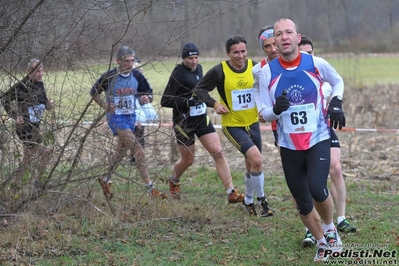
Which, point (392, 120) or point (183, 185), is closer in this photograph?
point (183, 185)

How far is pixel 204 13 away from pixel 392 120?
31.4ft

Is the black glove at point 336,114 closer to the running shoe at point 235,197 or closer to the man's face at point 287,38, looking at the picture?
the man's face at point 287,38

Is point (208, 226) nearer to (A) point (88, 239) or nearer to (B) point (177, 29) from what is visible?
(A) point (88, 239)

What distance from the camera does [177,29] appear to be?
7.46 meters

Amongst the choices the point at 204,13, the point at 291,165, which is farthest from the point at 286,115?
the point at 204,13

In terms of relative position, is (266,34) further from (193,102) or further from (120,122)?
(120,122)

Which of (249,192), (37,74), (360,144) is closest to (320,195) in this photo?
(249,192)

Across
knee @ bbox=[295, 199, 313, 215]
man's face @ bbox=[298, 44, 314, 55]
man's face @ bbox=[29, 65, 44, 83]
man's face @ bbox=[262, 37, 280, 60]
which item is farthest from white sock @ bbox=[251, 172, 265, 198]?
man's face @ bbox=[29, 65, 44, 83]

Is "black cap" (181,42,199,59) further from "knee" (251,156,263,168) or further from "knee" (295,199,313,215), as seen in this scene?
"knee" (295,199,313,215)

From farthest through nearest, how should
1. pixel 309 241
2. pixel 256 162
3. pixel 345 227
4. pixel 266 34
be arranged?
pixel 256 162 → pixel 266 34 → pixel 345 227 → pixel 309 241

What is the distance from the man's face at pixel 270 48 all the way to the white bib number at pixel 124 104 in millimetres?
1709

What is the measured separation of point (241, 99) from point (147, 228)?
2259 millimetres

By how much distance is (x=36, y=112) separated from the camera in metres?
7.41

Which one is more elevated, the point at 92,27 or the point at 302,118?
the point at 92,27
